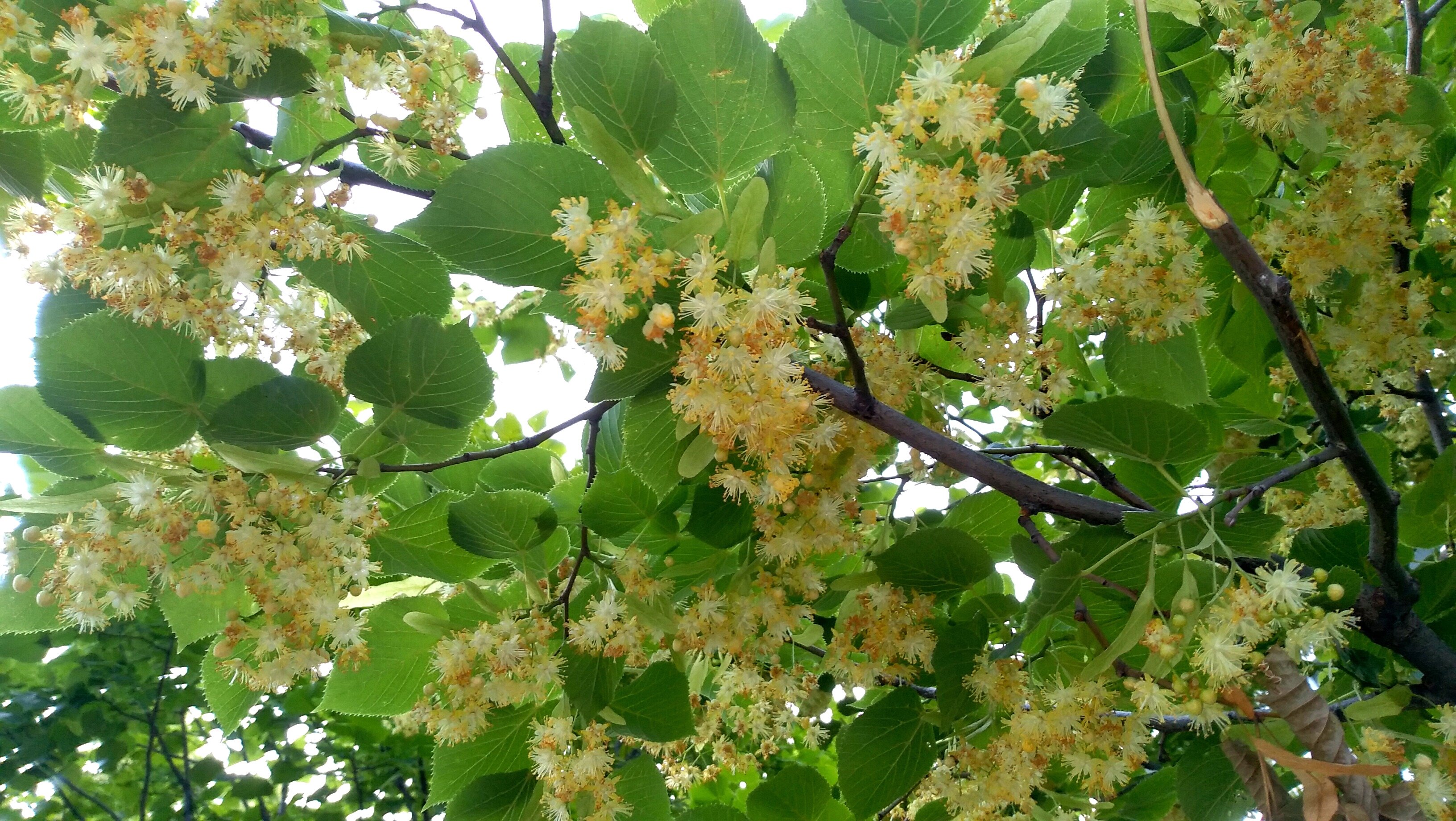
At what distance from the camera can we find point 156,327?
4.09ft

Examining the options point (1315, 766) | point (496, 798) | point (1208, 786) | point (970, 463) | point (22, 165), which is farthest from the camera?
point (496, 798)

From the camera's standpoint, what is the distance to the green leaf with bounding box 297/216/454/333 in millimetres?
1453

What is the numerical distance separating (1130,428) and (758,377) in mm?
680

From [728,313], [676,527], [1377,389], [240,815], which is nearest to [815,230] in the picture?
[728,313]

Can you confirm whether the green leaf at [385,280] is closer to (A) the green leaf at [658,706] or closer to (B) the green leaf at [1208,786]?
(A) the green leaf at [658,706]

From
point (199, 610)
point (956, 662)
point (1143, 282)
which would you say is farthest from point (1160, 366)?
point (199, 610)

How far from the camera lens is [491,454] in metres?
1.47

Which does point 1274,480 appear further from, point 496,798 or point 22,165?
point 22,165

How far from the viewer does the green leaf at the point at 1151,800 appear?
6.05 ft

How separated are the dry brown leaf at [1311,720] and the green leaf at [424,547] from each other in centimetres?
125

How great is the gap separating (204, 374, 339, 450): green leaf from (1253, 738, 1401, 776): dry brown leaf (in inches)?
51.2

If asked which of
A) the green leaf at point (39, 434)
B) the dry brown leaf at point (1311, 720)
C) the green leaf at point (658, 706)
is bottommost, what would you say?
the green leaf at point (658, 706)

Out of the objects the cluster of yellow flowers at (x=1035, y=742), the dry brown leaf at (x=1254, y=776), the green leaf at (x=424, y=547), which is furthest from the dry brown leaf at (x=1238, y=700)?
the green leaf at (x=424, y=547)

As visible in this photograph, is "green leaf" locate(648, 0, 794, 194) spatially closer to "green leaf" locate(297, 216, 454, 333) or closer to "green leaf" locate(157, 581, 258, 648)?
"green leaf" locate(297, 216, 454, 333)
